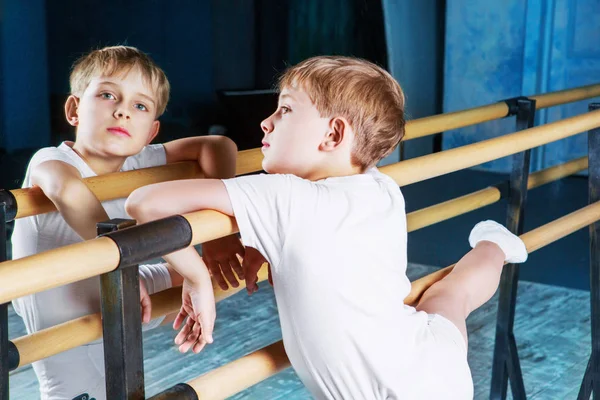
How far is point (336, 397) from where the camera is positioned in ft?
3.47

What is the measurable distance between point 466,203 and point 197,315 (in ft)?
3.06

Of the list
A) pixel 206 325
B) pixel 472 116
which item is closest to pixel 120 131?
pixel 206 325

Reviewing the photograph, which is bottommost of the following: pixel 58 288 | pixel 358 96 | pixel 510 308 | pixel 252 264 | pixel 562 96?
pixel 510 308

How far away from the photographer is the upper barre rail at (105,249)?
699 millimetres

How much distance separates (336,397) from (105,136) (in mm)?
555

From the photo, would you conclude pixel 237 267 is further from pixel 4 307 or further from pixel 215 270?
pixel 4 307

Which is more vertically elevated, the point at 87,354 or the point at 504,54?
the point at 504,54

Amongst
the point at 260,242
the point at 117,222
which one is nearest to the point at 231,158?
the point at 260,242

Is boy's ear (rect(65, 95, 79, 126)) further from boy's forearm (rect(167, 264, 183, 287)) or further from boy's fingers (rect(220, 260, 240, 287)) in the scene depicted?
boy's fingers (rect(220, 260, 240, 287))

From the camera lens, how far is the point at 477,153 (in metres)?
1.33

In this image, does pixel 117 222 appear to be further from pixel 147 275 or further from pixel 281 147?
pixel 147 275

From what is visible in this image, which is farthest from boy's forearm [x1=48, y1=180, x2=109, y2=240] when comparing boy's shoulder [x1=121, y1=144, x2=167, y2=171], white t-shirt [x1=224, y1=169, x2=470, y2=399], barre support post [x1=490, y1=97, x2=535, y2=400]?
barre support post [x1=490, y1=97, x2=535, y2=400]

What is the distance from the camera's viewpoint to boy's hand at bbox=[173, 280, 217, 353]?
98 cm

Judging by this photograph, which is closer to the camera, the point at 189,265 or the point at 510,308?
the point at 189,265
